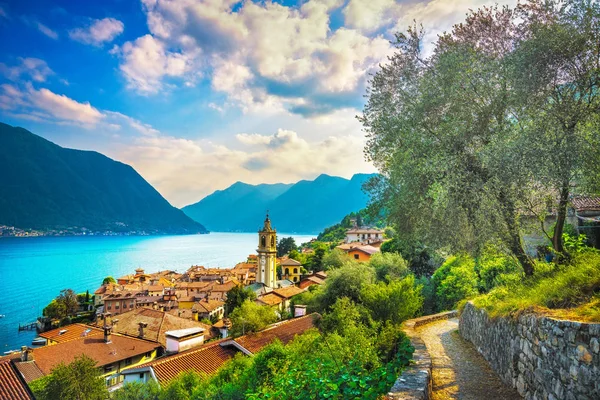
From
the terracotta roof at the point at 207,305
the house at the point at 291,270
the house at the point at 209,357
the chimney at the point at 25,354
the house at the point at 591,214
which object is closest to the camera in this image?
the house at the point at 591,214

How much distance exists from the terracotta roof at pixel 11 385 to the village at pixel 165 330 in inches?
2.1

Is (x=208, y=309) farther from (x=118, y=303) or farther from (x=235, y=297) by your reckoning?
(x=118, y=303)

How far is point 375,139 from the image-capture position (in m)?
10.8

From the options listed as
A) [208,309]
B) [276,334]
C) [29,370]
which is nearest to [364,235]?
[208,309]

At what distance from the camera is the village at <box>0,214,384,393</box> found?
22.2 m

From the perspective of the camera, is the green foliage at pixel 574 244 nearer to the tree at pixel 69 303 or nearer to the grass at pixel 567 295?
the grass at pixel 567 295

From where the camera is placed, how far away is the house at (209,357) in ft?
66.3

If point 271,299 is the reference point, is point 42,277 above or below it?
below

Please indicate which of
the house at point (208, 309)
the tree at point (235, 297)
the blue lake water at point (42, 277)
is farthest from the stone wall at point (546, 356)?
the blue lake water at point (42, 277)

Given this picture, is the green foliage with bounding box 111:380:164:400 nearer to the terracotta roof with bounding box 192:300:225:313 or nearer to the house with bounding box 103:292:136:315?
the terracotta roof with bounding box 192:300:225:313

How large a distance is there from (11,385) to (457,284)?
1986 cm

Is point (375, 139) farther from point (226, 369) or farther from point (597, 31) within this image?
point (226, 369)

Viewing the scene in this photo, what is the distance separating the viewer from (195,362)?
2109 centimetres

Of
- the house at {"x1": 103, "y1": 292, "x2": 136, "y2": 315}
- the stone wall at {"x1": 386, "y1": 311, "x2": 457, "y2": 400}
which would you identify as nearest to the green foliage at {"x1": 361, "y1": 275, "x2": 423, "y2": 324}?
the stone wall at {"x1": 386, "y1": 311, "x2": 457, "y2": 400}
